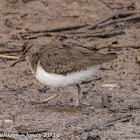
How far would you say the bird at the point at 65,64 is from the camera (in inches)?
337

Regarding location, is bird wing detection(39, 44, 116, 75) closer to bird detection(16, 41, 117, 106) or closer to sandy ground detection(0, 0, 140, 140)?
bird detection(16, 41, 117, 106)

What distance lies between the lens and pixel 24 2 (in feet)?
42.9

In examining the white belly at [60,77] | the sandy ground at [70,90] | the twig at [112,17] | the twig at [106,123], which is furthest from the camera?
the twig at [112,17]

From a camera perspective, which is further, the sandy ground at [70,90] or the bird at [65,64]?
the bird at [65,64]

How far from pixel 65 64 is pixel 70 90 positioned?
1.18 meters

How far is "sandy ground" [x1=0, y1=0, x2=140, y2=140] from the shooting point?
25.3 feet

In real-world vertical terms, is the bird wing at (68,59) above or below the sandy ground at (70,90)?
above

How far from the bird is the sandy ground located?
466 mm

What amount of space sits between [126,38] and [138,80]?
2351 millimetres

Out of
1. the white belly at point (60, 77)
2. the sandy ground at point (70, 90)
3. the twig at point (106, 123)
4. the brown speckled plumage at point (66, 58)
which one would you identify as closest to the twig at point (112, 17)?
the sandy ground at point (70, 90)

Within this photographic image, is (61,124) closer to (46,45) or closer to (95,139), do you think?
(95,139)

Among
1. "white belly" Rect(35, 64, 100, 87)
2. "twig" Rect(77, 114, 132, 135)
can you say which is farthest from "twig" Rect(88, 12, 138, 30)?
"twig" Rect(77, 114, 132, 135)

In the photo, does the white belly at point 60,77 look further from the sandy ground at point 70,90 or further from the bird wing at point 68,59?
the sandy ground at point 70,90

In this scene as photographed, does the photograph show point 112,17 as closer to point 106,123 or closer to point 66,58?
point 66,58
